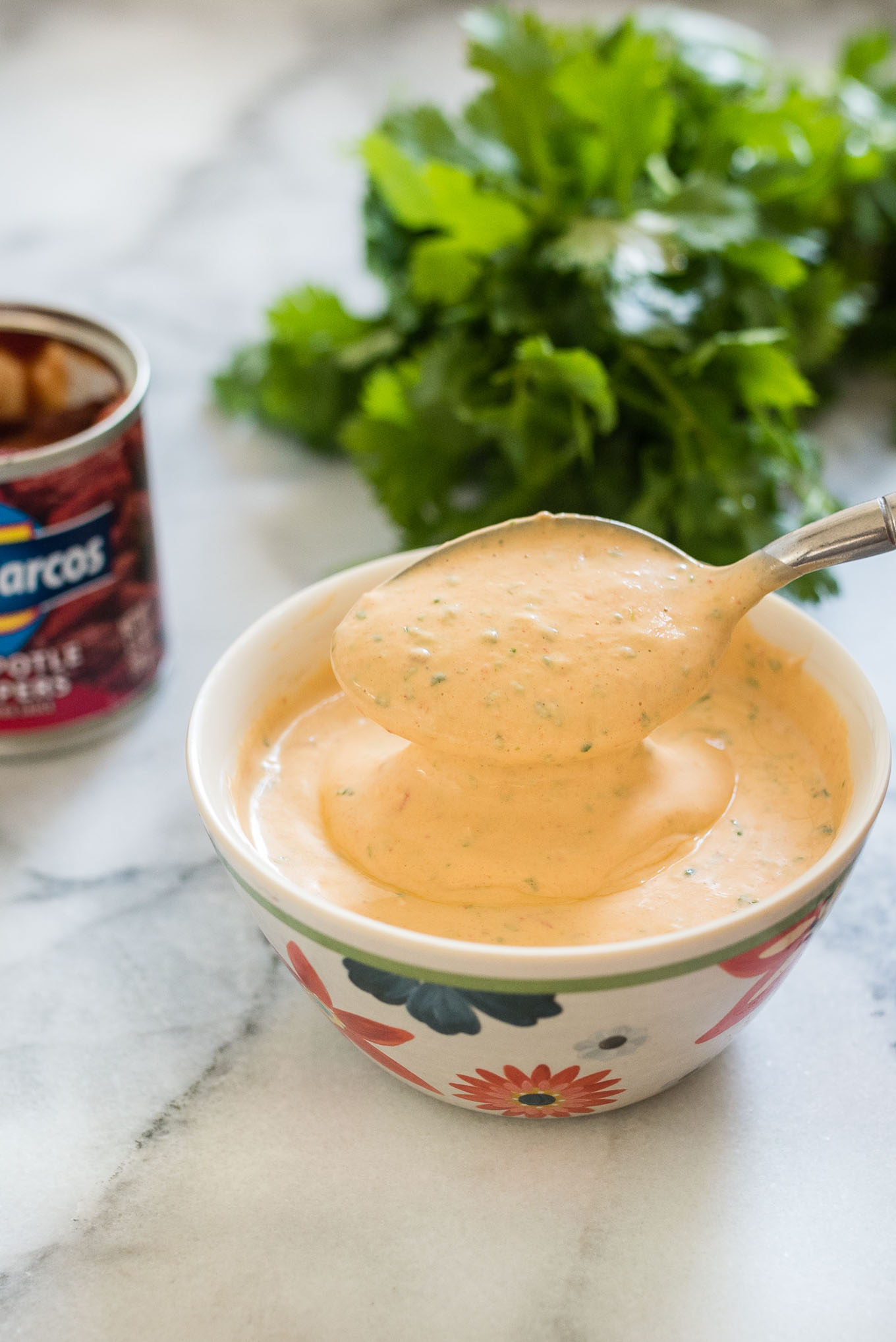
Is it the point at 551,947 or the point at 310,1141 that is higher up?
the point at 551,947

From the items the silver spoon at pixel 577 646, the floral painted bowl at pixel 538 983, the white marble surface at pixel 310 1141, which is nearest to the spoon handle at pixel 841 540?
the silver spoon at pixel 577 646

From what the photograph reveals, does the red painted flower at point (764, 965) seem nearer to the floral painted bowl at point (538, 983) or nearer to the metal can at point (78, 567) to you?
the floral painted bowl at point (538, 983)

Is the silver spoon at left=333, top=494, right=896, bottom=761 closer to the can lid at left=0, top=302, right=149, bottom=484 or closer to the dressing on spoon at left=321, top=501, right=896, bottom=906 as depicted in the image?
the dressing on spoon at left=321, top=501, right=896, bottom=906

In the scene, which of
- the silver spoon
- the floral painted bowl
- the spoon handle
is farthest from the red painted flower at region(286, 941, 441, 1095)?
the spoon handle

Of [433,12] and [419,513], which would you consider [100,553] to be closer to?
[419,513]

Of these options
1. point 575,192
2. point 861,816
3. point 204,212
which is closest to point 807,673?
point 861,816

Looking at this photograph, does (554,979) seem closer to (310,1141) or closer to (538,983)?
(538,983)

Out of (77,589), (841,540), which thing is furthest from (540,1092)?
(77,589)
